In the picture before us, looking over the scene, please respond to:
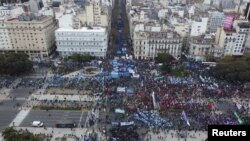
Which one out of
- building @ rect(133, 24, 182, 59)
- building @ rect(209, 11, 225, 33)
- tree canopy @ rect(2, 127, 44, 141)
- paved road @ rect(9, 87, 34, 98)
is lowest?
paved road @ rect(9, 87, 34, 98)

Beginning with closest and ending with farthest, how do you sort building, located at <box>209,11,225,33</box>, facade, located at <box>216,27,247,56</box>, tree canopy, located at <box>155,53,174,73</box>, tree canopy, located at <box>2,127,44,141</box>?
tree canopy, located at <box>2,127,44,141</box>
tree canopy, located at <box>155,53,174,73</box>
facade, located at <box>216,27,247,56</box>
building, located at <box>209,11,225,33</box>

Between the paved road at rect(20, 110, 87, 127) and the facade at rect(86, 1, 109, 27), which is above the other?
the facade at rect(86, 1, 109, 27)

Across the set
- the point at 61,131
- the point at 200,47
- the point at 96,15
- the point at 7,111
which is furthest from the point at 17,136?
the point at 96,15

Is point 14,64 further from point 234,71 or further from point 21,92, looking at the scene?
point 234,71

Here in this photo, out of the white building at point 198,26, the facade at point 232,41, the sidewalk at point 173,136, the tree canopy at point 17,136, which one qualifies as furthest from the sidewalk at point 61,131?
the white building at point 198,26

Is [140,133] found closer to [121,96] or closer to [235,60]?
[121,96]

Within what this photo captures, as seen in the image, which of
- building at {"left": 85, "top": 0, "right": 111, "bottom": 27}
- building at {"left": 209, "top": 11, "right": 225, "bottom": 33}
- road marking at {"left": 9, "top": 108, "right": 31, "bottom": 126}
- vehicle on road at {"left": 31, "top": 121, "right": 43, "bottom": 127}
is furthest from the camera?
building at {"left": 209, "top": 11, "right": 225, "bottom": 33}

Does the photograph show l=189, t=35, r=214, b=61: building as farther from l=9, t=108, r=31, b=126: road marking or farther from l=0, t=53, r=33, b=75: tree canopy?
l=9, t=108, r=31, b=126: road marking

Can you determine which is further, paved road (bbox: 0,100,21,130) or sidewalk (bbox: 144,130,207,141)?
paved road (bbox: 0,100,21,130)

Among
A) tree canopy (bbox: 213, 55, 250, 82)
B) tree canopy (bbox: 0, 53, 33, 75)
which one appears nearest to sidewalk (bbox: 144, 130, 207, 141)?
tree canopy (bbox: 213, 55, 250, 82)
